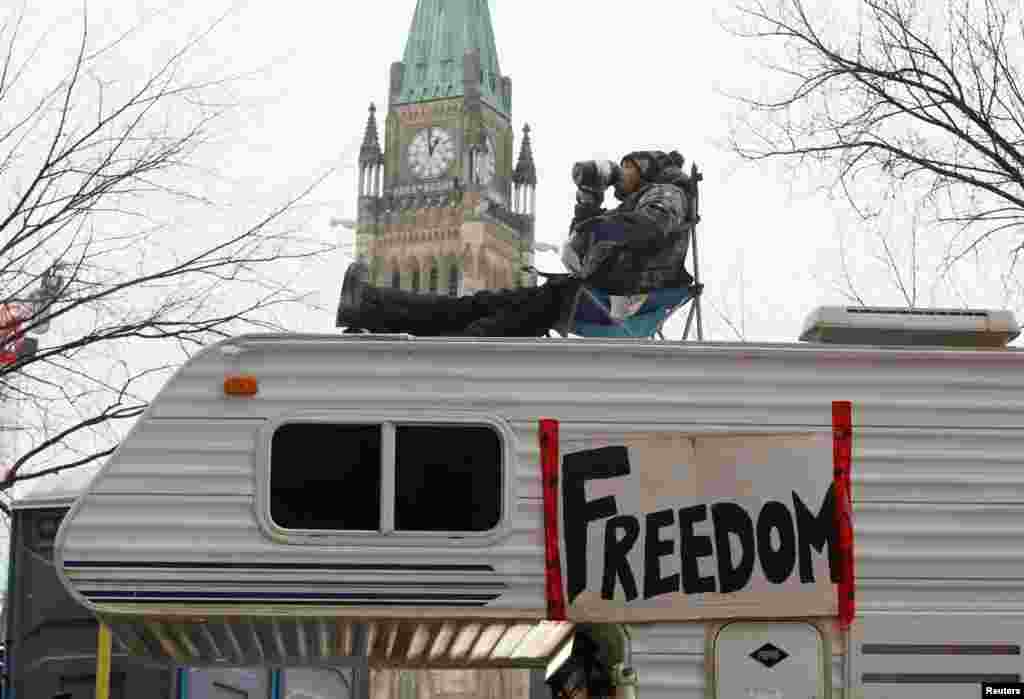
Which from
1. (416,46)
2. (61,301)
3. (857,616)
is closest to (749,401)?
(857,616)

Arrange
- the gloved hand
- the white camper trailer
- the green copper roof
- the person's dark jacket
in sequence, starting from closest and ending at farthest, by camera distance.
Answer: the white camper trailer < the person's dark jacket < the gloved hand < the green copper roof

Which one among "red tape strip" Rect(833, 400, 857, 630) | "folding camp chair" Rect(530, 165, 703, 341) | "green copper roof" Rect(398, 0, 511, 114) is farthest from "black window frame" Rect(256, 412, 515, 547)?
"green copper roof" Rect(398, 0, 511, 114)

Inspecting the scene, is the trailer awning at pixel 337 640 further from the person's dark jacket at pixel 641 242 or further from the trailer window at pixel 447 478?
the person's dark jacket at pixel 641 242

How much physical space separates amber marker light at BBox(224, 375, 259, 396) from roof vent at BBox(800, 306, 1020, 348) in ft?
8.38

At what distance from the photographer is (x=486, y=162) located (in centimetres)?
12338

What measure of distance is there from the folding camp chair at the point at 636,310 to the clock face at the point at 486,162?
11256cm

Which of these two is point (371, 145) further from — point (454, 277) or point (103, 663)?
point (103, 663)

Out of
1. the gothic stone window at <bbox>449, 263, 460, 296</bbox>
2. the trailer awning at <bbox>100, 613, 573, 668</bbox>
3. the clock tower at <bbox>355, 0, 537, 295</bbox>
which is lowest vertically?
the trailer awning at <bbox>100, 613, 573, 668</bbox>

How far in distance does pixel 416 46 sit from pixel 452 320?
116m

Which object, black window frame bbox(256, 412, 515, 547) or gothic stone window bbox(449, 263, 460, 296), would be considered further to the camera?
gothic stone window bbox(449, 263, 460, 296)

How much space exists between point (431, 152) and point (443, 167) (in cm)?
139

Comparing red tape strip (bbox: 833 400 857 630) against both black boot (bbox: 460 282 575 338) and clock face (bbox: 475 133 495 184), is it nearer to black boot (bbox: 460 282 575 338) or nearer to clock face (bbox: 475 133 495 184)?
black boot (bbox: 460 282 575 338)

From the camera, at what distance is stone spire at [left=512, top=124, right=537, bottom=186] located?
414 ft

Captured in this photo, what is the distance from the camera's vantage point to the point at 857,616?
7781mm
